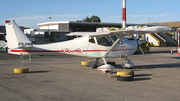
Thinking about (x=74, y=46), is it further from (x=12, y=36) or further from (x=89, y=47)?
(x=12, y=36)

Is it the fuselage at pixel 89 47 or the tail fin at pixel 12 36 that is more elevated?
the tail fin at pixel 12 36

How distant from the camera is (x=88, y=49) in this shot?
1152cm

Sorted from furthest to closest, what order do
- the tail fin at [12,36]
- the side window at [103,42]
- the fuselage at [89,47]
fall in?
the side window at [103,42], the fuselage at [89,47], the tail fin at [12,36]

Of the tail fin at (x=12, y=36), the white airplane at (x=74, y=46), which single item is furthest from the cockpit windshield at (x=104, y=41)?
the tail fin at (x=12, y=36)

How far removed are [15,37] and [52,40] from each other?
37.8 metres

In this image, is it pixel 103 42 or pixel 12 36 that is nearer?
pixel 12 36

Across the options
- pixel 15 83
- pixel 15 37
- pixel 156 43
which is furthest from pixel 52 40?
pixel 15 83

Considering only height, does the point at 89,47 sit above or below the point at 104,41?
below

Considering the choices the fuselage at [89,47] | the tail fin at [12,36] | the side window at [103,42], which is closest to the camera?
the tail fin at [12,36]

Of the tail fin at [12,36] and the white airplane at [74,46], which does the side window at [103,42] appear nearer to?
the white airplane at [74,46]

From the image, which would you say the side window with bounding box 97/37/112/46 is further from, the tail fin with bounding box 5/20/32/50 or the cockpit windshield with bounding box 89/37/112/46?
the tail fin with bounding box 5/20/32/50

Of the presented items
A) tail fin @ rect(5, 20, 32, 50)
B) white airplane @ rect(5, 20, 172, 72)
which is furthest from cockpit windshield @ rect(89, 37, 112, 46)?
tail fin @ rect(5, 20, 32, 50)

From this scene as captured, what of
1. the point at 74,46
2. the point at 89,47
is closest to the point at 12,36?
the point at 74,46

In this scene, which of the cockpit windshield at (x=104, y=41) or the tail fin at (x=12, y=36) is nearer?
the tail fin at (x=12, y=36)
